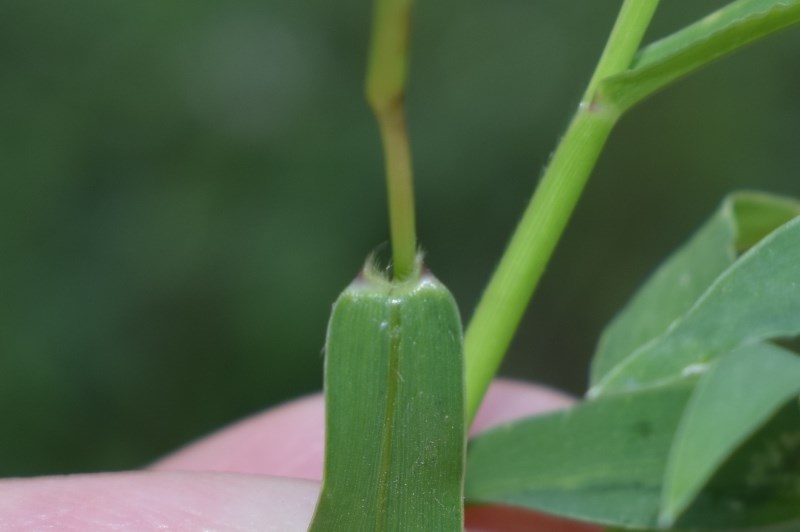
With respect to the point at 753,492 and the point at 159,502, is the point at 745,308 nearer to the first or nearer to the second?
the point at 753,492

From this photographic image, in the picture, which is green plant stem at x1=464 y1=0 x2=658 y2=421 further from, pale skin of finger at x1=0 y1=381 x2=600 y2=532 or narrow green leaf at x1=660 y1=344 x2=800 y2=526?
pale skin of finger at x1=0 y1=381 x2=600 y2=532

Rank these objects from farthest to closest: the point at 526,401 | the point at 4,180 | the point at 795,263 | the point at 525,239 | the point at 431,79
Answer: the point at 431,79 < the point at 4,180 < the point at 526,401 < the point at 525,239 < the point at 795,263

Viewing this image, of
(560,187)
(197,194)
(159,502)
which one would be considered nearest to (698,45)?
(560,187)

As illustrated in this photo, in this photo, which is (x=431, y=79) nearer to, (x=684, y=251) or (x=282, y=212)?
(x=282, y=212)

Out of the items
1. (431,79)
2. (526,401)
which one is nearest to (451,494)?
(526,401)

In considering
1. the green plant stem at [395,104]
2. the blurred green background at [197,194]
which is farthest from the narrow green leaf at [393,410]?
the blurred green background at [197,194]

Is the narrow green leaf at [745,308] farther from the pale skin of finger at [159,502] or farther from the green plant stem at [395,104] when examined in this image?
the pale skin of finger at [159,502]
